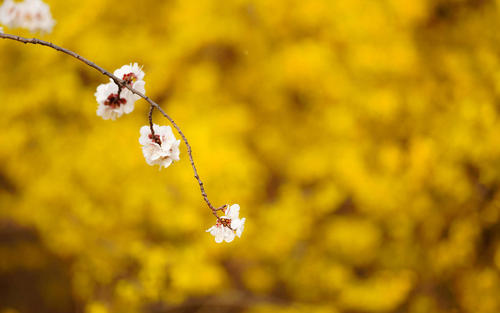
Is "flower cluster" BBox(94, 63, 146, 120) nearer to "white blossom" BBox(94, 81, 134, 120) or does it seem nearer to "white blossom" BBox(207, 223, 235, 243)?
"white blossom" BBox(94, 81, 134, 120)

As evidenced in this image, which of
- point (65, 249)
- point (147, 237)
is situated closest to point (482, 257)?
point (147, 237)

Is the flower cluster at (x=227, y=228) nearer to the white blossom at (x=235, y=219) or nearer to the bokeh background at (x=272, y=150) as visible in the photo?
the white blossom at (x=235, y=219)

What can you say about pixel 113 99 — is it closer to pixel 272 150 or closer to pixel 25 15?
pixel 25 15

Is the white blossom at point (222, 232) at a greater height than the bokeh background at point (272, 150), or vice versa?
the bokeh background at point (272, 150)

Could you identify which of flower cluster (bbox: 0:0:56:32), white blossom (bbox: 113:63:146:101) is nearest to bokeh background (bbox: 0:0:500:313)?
flower cluster (bbox: 0:0:56:32)

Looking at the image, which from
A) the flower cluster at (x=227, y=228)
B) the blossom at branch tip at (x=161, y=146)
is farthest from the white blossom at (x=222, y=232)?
the blossom at branch tip at (x=161, y=146)
